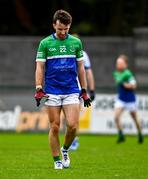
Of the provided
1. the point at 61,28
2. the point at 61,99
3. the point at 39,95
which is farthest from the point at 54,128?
the point at 61,28

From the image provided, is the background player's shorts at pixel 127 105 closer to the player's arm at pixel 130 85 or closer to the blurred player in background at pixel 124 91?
the blurred player in background at pixel 124 91

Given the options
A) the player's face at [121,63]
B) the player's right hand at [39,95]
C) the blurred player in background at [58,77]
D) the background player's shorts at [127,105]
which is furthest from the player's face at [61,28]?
the background player's shorts at [127,105]

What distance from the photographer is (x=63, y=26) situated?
14.4m

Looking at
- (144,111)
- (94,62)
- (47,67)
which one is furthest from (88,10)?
(47,67)

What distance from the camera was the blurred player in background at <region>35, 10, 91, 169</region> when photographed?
47.8 ft

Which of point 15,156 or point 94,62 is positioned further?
point 94,62

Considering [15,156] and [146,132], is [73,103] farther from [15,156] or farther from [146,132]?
[146,132]

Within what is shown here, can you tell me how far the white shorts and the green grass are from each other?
3.55 ft

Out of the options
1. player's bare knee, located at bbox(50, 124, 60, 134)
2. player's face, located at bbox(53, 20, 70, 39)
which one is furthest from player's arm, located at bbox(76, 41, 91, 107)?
player's bare knee, located at bbox(50, 124, 60, 134)

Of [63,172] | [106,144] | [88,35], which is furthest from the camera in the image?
[88,35]

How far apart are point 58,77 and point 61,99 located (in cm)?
37

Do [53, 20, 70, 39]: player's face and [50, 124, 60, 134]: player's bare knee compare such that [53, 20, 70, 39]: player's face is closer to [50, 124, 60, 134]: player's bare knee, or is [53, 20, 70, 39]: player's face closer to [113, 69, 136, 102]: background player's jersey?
[50, 124, 60, 134]: player's bare knee

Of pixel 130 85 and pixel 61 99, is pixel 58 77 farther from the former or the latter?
pixel 130 85

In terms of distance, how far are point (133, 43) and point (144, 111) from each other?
6026 mm
